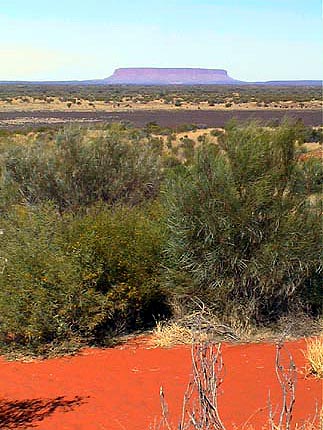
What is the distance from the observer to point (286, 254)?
10188 millimetres

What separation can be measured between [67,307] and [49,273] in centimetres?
57

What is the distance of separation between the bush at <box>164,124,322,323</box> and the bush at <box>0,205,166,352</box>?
662 mm

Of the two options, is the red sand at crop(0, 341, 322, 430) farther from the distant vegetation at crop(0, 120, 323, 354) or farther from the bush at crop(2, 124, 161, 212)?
the bush at crop(2, 124, 161, 212)

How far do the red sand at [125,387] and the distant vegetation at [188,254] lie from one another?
0.74m

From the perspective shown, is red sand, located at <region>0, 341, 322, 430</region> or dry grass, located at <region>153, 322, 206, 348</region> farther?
dry grass, located at <region>153, 322, 206, 348</region>

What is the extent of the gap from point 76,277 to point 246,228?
2.65 meters

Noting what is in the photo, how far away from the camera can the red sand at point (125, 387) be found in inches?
292

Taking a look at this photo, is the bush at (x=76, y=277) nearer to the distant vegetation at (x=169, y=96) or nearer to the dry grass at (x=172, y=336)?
the dry grass at (x=172, y=336)

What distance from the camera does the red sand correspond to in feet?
24.3

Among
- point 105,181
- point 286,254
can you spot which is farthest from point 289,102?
point 286,254

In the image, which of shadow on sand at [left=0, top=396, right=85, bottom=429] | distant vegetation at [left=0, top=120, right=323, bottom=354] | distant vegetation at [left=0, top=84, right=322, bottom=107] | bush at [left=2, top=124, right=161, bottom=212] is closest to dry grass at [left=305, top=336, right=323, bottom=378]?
distant vegetation at [left=0, top=120, right=323, bottom=354]

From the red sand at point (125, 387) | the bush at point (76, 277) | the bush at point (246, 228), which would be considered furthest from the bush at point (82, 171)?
the red sand at point (125, 387)

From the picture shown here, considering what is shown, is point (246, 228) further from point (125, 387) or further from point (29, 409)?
point (29, 409)

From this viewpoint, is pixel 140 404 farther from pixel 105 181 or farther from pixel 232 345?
pixel 105 181
